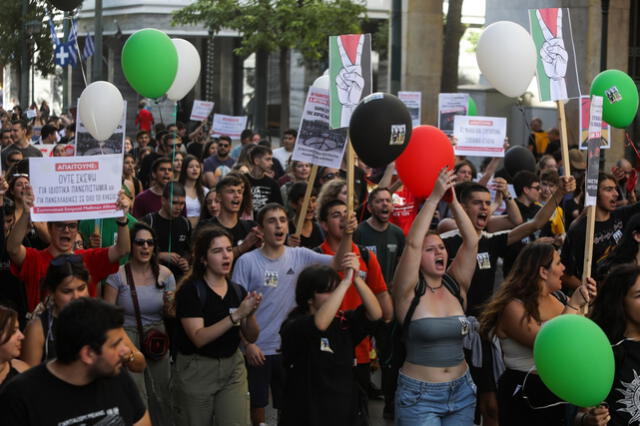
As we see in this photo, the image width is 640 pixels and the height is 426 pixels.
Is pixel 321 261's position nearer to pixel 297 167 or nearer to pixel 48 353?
pixel 48 353

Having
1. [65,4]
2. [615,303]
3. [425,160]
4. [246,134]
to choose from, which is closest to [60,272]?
[425,160]

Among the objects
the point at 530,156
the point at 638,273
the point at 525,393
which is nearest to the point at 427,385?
the point at 525,393

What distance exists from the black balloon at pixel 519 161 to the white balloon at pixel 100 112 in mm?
5024

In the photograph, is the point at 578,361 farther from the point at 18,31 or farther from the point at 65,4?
the point at 18,31

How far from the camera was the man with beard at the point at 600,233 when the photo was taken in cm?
911

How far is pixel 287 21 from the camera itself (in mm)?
29312

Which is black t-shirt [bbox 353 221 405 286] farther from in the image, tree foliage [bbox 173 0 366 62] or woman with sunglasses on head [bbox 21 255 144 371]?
tree foliage [bbox 173 0 366 62]

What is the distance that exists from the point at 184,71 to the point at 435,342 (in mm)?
5913

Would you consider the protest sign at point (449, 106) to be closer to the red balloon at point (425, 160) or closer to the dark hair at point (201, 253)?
the red balloon at point (425, 160)

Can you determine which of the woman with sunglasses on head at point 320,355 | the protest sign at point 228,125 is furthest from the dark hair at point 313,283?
the protest sign at point 228,125

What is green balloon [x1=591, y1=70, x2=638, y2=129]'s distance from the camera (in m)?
10.6

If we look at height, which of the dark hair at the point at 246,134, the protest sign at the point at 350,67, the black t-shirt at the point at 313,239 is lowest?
the black t-shirt at the point at 313,239

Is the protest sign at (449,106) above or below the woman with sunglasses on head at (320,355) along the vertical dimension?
above

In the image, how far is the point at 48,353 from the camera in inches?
248
